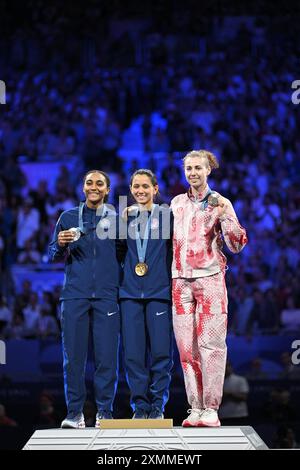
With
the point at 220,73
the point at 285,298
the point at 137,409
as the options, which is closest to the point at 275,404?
the point at 285,298

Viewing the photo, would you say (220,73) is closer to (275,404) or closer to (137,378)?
(275,404)

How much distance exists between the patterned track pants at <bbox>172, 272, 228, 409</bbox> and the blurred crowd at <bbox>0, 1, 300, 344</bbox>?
3743mm

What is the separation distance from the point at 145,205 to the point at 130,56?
10.3 meters

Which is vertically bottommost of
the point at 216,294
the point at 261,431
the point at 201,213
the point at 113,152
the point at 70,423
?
the point at 261,431

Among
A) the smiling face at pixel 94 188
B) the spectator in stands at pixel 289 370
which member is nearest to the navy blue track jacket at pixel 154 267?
the smiling face at pixel 94 188

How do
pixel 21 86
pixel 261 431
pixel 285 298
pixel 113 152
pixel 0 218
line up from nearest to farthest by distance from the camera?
pixel 261 431
pixel 285 298
pixel 0 218
pixel 113 152
pixel 21 86

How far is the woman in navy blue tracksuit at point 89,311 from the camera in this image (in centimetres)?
578

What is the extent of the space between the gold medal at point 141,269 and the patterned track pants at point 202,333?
21 cm

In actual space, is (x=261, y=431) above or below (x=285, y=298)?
below

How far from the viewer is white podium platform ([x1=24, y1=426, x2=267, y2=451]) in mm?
5098

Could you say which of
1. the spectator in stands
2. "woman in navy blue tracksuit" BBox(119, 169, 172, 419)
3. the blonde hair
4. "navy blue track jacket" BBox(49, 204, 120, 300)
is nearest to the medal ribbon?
"woman in navy blue tracksuit" BBox(119, 169, 172, 419)

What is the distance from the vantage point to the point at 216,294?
571cm

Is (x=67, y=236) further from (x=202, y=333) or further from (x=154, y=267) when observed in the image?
(x=202, y=333)

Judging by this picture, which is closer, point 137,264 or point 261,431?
point 137,264
